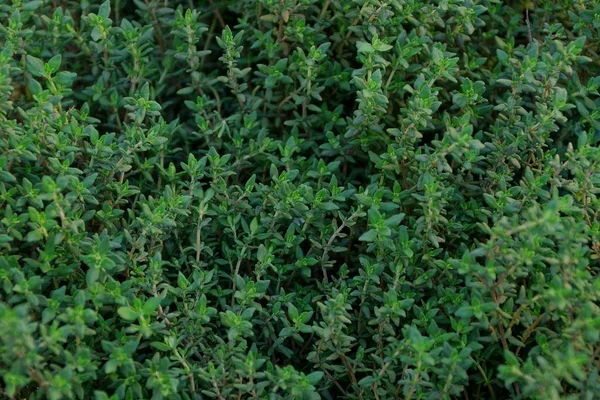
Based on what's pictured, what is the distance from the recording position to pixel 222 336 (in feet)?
9.29

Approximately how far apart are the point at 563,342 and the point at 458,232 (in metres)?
0.58

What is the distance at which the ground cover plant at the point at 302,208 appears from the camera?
8.20 feet

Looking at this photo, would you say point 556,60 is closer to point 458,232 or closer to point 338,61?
point 458,232

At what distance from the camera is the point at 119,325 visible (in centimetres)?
273

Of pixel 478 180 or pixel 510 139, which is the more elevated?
pixel 510 139

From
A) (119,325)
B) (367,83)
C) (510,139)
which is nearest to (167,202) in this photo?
(119,325)

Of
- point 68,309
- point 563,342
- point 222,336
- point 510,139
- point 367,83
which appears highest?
point 367,83

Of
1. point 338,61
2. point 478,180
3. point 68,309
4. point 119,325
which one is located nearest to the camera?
point 68,309

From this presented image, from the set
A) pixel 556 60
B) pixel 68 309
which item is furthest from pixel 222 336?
pixel 556 60

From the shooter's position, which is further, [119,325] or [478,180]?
[478,180]

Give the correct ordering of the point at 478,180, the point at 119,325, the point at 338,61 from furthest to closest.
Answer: the point at 338,61 → the point at 478,180 → the point at 119,325

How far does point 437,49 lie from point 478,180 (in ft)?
1.78

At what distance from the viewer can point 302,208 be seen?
285cm

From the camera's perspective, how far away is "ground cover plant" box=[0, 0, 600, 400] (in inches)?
98.4
